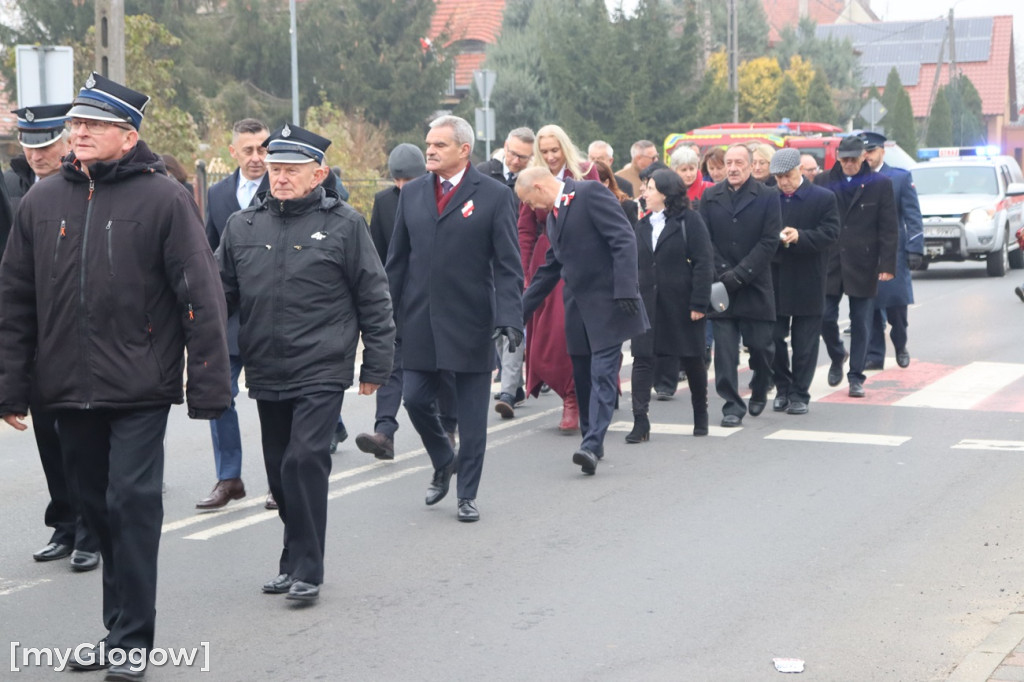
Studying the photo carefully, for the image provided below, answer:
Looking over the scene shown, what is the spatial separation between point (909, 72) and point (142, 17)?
72.2 m

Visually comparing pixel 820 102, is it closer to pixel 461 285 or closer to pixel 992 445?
pixel 992 445

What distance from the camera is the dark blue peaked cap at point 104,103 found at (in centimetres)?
525

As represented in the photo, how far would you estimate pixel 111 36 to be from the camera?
52.4ft

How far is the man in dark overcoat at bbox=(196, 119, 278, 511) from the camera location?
8055 millimetres

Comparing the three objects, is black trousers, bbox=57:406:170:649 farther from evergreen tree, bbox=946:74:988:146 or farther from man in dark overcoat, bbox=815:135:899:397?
evergreen tree, bbox=946:74:988:146

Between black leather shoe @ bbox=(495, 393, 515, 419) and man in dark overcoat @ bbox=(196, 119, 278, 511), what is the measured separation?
2.99 meters

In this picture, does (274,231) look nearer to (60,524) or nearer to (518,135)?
(60,524)

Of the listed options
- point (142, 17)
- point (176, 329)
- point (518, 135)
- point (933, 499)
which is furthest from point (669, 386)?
point (142, 17)

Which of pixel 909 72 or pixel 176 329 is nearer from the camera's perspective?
pixel 176 329

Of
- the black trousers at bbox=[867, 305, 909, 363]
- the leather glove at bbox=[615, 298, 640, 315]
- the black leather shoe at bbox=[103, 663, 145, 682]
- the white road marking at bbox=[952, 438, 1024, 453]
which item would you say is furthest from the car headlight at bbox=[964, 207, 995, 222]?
the black leather shoe at bbox=[103, 663, 145, 682]

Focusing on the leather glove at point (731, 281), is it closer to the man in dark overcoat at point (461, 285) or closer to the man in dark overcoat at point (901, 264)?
the man in dark overcoat at point (901, 264)

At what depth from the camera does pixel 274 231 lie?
620 centimetres

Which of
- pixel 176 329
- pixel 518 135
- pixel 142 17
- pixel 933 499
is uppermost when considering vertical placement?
pixel 142 17

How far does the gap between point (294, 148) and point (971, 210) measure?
18.9 meters
